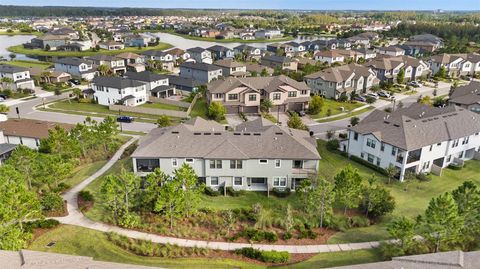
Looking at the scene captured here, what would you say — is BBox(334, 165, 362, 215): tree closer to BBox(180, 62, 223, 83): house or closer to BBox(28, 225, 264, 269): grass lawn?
BBox(28, 225, 264, 269): grass lawn

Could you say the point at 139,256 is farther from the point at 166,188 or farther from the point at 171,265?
the point at 166,188

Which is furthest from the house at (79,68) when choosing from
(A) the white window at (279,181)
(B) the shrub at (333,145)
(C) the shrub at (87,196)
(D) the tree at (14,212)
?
(A) the white window at (279,181)

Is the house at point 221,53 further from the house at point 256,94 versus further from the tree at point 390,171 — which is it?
the tree at point 390,171

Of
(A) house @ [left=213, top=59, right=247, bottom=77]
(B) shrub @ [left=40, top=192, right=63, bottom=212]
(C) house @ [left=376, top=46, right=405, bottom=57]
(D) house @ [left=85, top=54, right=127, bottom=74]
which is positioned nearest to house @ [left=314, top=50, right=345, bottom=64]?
(C) house @ [left=376, top=46, right=405, bottom=57]

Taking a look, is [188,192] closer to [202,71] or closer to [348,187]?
[348,187]

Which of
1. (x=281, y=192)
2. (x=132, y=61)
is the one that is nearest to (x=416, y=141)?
(x=281, y=192)

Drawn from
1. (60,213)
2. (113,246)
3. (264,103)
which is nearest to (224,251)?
(113,246)
